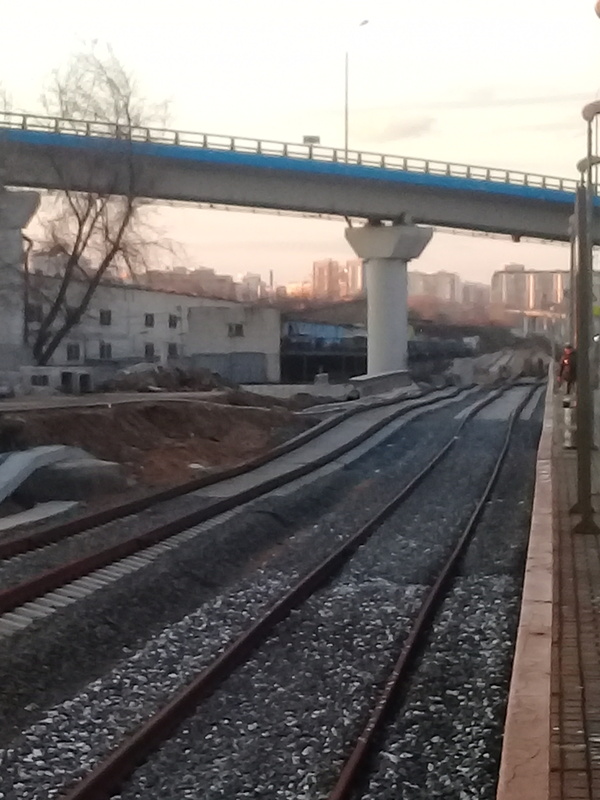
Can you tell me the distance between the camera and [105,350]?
213 feet

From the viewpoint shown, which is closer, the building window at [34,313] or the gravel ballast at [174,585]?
the gravel ballast at [174,585]

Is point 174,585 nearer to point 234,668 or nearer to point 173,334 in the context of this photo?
point 234,668

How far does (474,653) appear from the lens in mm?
10297

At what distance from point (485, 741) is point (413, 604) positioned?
4343 mm

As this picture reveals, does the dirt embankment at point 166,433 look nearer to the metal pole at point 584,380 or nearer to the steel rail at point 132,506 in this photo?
the steel rail at point 132,506

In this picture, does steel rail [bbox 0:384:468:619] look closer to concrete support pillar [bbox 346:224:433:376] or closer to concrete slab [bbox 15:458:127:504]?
concrete slab [bbox 15:458:127:504]

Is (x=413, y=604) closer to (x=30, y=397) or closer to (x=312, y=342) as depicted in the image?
(x=30, y=397)

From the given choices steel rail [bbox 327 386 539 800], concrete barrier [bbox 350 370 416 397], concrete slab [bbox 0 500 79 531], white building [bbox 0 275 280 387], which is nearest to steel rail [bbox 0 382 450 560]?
concrete slab [bbox 0 500 79 531]

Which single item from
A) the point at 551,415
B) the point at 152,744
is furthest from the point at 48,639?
the point at 551,415

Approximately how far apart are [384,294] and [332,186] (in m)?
5.96

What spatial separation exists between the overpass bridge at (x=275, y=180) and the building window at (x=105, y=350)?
15.9 metres

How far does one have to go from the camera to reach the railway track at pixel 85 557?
37.2 ft

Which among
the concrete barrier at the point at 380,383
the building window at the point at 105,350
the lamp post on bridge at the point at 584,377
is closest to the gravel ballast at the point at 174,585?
the lamp post on bridge at the point at 584,377

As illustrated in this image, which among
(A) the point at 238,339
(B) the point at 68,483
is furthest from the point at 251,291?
(B) the point at 68,483
